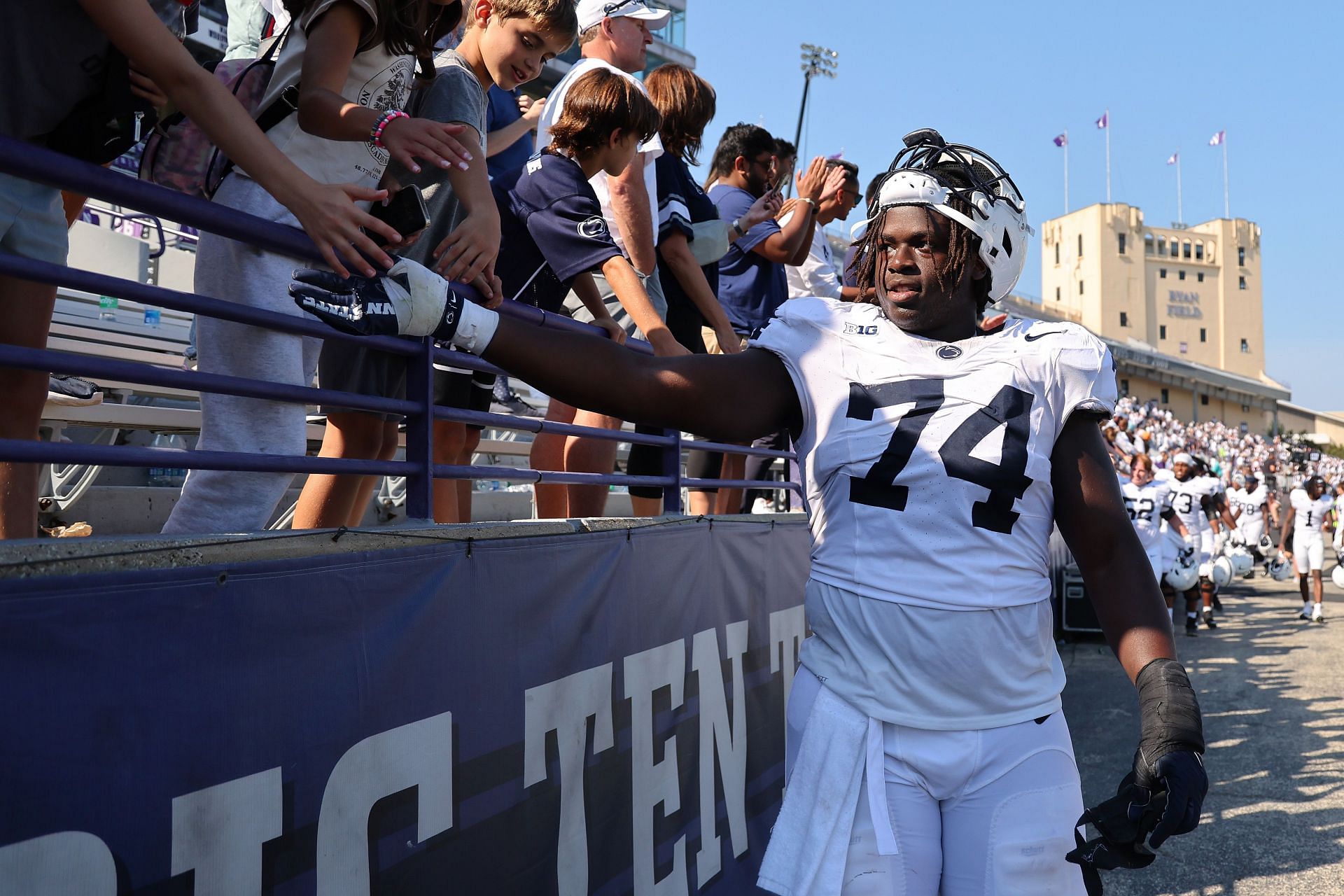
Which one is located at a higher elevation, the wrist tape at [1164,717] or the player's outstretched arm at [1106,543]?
the player's outstretched arm at [1106,543]

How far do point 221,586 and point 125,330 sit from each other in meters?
6.54

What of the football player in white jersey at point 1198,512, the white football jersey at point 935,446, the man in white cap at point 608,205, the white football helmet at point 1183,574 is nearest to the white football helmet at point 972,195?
the white football jersey at point 935,446

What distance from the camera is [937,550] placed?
216 centimetres

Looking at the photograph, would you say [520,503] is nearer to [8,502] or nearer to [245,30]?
[245,30]

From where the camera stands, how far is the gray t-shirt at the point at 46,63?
6.66 ft

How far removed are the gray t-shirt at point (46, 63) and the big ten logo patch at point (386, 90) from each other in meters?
0.62

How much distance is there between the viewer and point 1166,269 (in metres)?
104

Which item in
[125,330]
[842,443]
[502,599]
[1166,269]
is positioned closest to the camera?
[842,443]

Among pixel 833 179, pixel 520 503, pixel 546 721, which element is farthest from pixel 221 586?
pixel 520 503

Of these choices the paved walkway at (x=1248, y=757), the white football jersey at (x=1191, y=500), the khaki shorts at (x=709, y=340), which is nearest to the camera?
the paved walkway at (x=1248, y=757)

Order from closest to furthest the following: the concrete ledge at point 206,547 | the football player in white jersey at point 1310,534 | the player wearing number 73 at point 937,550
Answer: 1. the concrete ledge at point 206,547
2. the player wearing number 73 at point 937,550
3. the football player in white jersey at point 1310,534

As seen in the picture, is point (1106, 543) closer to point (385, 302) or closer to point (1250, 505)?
point (385, 302)

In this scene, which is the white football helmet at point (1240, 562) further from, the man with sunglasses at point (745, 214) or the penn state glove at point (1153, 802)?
the penn state glove at point (1153, 802)

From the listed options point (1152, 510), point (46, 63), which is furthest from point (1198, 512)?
point (46, 63)
